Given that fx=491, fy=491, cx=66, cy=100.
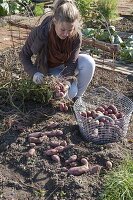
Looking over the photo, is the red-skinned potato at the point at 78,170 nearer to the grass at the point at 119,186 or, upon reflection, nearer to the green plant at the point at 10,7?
the grass at the point at 119,186

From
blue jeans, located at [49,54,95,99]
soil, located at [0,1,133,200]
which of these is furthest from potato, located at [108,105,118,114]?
blue jeans, located at [49,54,95,99]

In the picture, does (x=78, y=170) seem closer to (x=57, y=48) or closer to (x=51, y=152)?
(x=51, y=152)

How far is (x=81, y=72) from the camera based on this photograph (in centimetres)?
414

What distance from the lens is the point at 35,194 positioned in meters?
3.07

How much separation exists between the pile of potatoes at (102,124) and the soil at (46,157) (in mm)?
73

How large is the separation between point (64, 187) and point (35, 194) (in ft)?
0.61

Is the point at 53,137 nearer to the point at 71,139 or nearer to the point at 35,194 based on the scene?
the point at 71,139

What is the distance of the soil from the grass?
7cm

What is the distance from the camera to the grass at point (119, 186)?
2945mm

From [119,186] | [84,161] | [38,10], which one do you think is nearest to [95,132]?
[84,161]

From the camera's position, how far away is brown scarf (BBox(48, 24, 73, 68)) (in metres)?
3.84

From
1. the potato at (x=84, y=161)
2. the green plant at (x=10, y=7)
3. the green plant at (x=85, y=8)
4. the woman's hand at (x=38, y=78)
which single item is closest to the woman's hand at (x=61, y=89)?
the woman's hand at (x=38, y=78)

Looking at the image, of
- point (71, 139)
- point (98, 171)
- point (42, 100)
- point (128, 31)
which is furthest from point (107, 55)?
point (98, 171)

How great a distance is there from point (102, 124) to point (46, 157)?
452 millimetres
